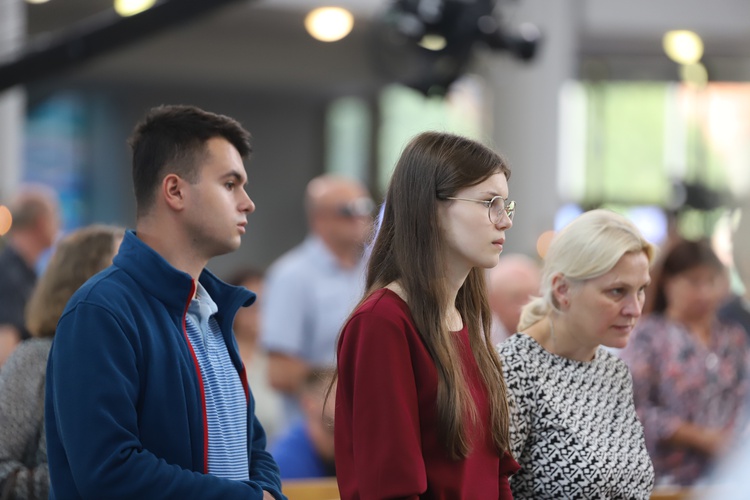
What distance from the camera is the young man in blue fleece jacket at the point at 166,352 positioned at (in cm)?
184

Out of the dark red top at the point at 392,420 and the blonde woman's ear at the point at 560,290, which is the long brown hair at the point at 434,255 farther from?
the blonde woman's ear at the point at 560,290

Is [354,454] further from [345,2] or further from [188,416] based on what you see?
[345,2]

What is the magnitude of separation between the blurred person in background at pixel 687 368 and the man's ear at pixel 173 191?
2359 millimetres

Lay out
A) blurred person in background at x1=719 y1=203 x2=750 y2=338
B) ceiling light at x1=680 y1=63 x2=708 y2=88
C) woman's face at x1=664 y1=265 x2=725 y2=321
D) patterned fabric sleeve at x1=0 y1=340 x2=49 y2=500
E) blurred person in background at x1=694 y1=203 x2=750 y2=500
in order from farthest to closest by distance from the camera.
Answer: ceiling light at x1=680 y1=63 x2=708 y2=88 < blurred person in background at x1=719 y1=203 x2=750 y2=338 < woman's face at x1=664 y1=265 x2=725 y2=321 < patterned fabric sleeve at x1=0 y1=340 x2=49 y2=500 < blurred person in background at x1=694 y1=203 x2=750 y2=500

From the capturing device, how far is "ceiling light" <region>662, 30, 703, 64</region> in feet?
41.9

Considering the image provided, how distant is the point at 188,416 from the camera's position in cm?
195

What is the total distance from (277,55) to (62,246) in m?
10.6

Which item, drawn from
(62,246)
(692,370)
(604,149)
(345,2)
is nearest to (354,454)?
(62,246)

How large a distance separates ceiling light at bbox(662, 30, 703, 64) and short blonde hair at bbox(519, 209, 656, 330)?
10989 millimetres

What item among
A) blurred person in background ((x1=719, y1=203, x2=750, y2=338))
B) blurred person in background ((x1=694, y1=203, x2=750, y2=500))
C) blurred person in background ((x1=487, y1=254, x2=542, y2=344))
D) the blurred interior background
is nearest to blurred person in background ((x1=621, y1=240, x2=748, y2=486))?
blurred person in background ((x1=694, y1=203, x2=750, y2=500))

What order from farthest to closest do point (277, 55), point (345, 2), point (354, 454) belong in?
1. point (277, 55)
2. point (345, 2)
3. point (354, 454)

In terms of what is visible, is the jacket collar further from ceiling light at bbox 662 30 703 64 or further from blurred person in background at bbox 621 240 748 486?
ceiling light at bbox 662 30 703 64

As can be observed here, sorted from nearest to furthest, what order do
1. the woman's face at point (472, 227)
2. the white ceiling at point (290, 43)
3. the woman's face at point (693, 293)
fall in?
1. the woman's face at point (472, 227)
2. the woman's face at point (693, 293)
3. the white ceiling at point (290, 43)

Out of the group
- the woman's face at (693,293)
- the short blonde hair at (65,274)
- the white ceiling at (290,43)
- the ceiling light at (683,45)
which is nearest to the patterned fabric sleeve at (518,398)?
the short blonde hair at (65,274)
